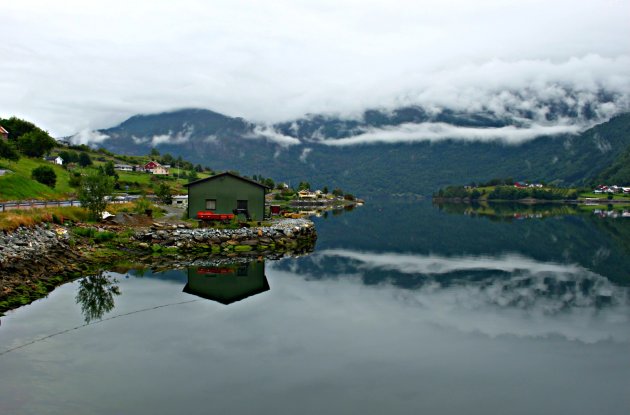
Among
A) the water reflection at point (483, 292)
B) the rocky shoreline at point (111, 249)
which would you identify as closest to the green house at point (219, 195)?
the rocky shoreline at point (111, 249)

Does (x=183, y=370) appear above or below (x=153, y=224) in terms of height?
below

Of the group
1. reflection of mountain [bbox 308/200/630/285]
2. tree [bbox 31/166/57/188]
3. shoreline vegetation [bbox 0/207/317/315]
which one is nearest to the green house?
shoreline vegetation [bbox 0/207/317/315]

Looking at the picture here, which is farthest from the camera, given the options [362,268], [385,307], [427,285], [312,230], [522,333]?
[312,230]

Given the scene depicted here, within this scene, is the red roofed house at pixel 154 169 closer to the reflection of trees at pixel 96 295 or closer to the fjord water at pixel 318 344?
the fjord water at pixel 318 344

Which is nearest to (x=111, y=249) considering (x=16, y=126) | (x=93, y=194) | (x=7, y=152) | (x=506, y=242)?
(x=93, y=194)

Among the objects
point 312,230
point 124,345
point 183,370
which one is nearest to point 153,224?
point 312,230

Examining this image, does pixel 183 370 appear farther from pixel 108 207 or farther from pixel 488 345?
pixel 108 207

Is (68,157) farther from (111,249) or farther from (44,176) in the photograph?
(111,249)
